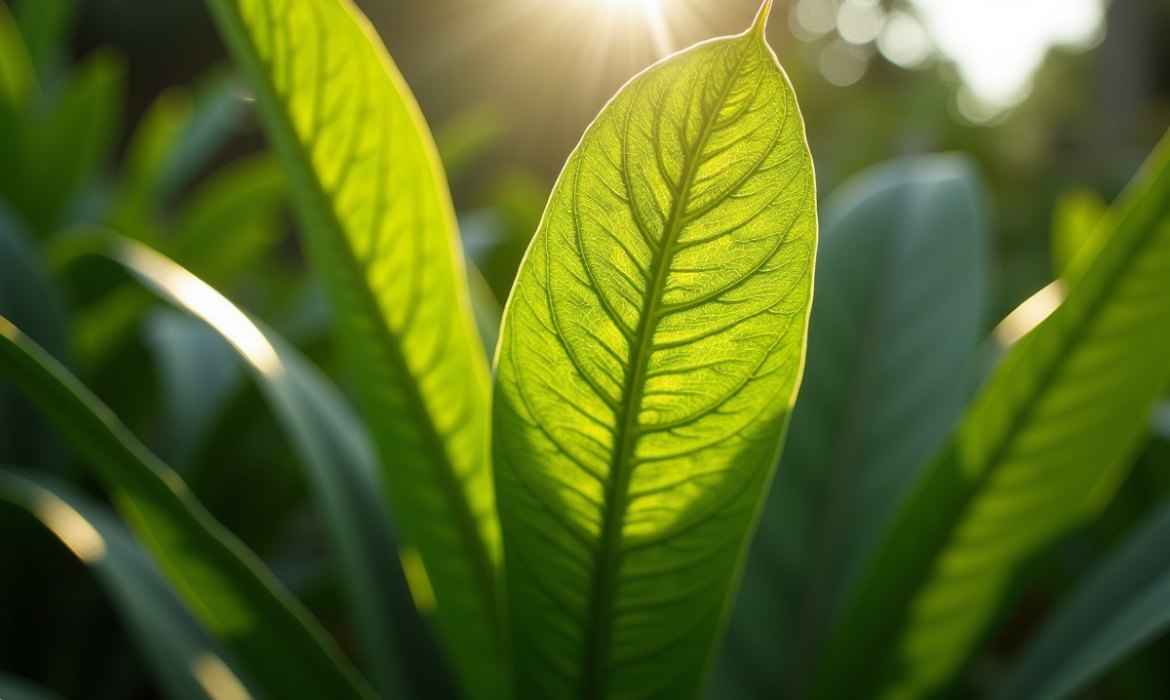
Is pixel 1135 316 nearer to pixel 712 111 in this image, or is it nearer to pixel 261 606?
pixel 712 111

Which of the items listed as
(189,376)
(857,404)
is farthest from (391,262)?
(189,376)

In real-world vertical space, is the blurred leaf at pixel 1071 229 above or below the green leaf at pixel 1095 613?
above

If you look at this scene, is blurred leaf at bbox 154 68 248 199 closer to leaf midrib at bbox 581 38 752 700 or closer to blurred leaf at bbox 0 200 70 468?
blurred leaf at bbox 0 200 70 468

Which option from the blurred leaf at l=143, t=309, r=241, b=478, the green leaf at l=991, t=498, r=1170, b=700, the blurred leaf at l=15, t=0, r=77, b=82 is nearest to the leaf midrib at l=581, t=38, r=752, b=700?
the green leaf at l=991, t=498, r=1170, b=700

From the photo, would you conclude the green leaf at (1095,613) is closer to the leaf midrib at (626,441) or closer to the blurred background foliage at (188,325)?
the blurred background foliage at (188,325)

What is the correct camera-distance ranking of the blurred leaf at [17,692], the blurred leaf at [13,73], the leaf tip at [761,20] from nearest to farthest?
the leaf tip at [761,20] < the blurred leaf at [17,692] < the blurred leaf at [13,73]

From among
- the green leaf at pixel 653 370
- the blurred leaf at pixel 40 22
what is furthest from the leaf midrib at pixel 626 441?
the blurred leaf at pixel 40 22

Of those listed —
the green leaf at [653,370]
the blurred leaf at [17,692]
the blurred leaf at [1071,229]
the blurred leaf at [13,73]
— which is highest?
the blurred leaf at [13,73]

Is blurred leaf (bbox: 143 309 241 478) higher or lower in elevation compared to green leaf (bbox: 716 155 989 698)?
higher
